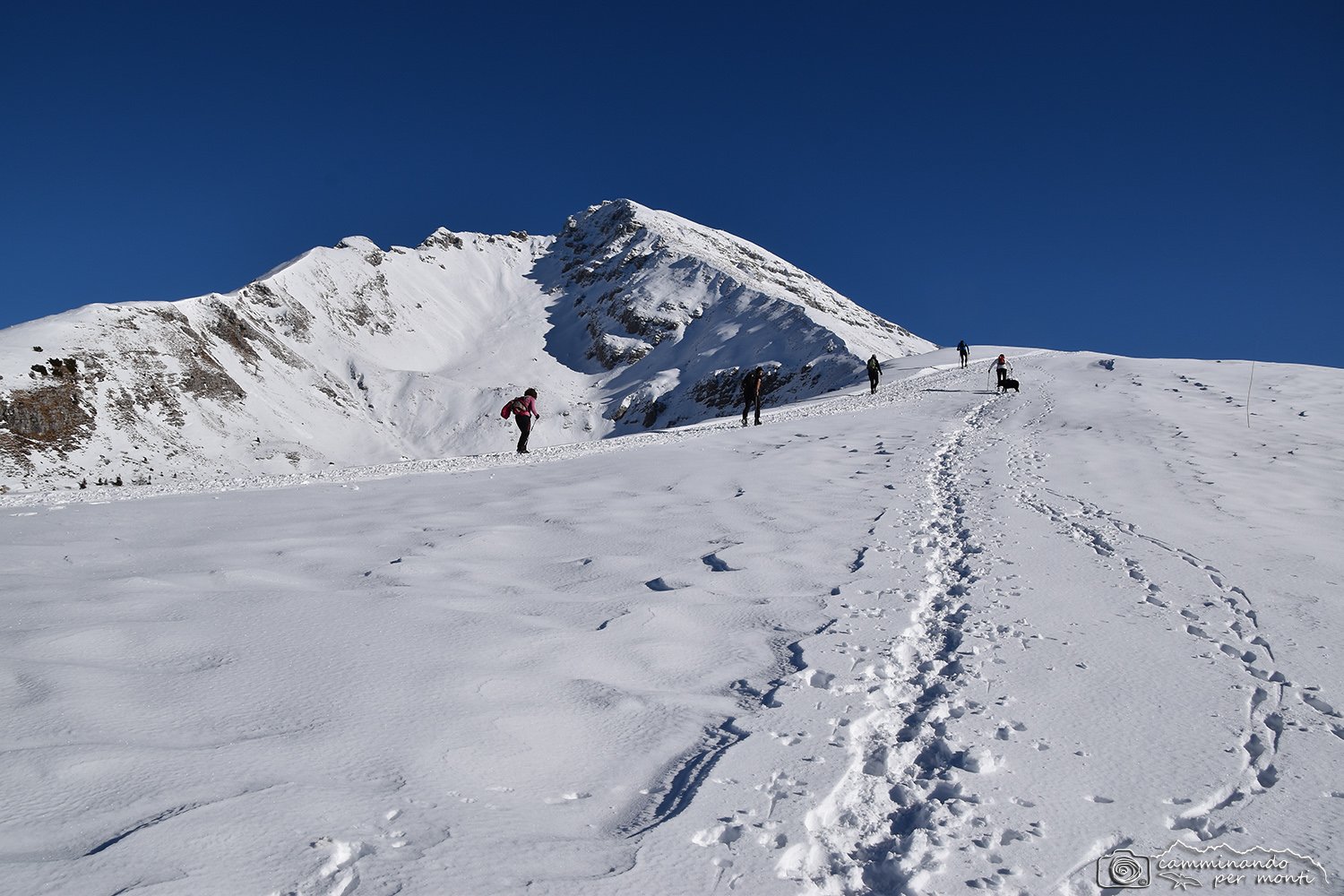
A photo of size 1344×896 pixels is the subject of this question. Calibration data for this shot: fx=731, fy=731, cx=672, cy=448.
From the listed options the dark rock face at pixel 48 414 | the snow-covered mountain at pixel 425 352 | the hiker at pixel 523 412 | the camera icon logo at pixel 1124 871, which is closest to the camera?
the camera icon logo at pixel 1124 871

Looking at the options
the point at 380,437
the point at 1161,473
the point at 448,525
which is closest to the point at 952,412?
the point at 1161,473

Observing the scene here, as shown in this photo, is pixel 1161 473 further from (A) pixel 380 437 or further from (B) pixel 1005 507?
(A) pixel 380 437

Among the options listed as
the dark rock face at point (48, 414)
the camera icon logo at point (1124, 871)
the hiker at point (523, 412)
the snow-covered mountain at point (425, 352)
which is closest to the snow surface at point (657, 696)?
the camera icon logo at point (1124, 871)

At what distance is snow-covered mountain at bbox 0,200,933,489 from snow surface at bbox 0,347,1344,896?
140 feet

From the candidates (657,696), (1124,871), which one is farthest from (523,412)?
(1124,871)

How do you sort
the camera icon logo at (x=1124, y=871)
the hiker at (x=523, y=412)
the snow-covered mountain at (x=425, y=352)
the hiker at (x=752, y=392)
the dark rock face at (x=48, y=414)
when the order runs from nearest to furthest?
the camera icon logo at (x=1124, y=871)
the hiker at (x=523, y=412)
the hiker at (x=752, y=392)
the dark rock face at (x=48, y=414)
the snow-covered mountain at (x=425, y=352)

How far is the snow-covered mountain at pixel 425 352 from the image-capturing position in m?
50.4

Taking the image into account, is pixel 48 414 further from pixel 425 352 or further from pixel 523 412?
pixel 425 352

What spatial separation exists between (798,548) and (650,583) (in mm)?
2084

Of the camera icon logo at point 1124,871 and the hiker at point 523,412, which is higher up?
the hiker at point 523,412

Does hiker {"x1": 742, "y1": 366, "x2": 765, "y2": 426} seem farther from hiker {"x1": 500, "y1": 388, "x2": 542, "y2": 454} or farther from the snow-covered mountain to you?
the snow-covered mountain

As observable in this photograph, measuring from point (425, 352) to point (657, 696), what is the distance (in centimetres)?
12409

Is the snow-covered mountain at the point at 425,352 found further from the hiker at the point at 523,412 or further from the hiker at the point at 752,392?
the hiker at the point at 752,392

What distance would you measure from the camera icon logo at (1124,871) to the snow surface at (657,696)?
0.28ft
